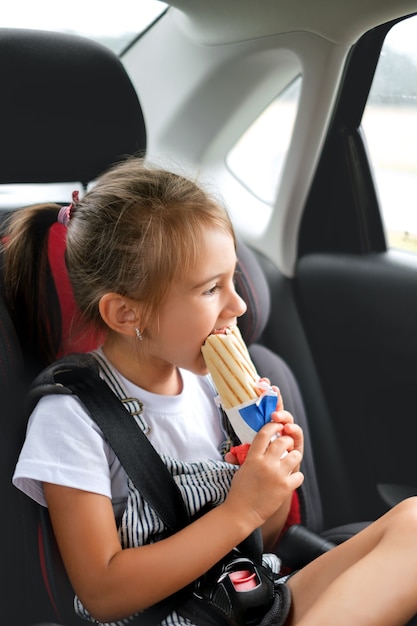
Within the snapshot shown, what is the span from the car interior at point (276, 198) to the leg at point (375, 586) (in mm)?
298

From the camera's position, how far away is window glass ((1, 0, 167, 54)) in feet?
8.25

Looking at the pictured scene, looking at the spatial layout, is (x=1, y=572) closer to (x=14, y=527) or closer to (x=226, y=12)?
(x=14, y=527)

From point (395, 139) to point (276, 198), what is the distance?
Result: 0.41 m

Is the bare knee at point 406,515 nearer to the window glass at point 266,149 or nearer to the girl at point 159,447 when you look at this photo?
the girl at point 159,447

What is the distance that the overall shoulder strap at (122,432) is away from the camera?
63.9 inches

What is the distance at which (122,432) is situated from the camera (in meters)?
1.64

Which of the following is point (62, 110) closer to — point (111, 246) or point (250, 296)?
point (111, 246)

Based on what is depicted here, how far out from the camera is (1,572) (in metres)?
1.65

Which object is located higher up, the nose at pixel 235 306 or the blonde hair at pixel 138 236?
the blonde hair at pixel 138 236

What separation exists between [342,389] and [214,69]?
1028 mm

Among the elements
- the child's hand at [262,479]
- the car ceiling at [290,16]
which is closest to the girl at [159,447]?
the child's hand at [262,479]

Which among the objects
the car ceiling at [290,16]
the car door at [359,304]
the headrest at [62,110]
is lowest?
the car door at [359,304]

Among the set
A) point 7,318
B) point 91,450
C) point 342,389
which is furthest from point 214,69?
point 91,450

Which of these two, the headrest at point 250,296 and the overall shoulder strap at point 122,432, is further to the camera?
the headrest at point 250,296
